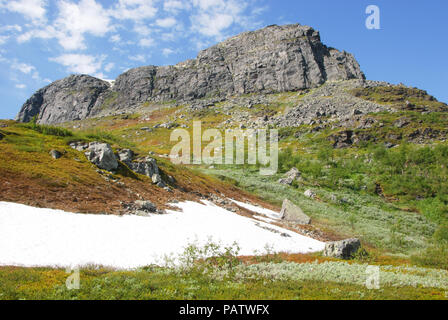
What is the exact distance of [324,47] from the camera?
188000 millimetres

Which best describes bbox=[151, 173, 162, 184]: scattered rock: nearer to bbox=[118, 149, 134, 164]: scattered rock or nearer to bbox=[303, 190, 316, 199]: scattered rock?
bbox=[118, 149, 134, 164]: scattered rock

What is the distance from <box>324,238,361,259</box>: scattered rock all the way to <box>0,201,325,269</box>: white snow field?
A: 6.71 feet

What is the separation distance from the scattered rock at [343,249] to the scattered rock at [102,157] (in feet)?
66.2

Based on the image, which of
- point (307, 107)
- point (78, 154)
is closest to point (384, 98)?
point (307, 107)

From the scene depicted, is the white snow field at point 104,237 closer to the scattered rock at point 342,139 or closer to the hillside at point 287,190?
the hillside at point 287,190

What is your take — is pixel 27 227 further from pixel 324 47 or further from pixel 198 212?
pixel 324 47

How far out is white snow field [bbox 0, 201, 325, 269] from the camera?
1083 centimetres

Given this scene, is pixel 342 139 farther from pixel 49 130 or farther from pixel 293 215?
pixel 49 130

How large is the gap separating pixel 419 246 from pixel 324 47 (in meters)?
197

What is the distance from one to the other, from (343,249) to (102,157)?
857 inches

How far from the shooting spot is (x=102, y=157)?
2323 centimetres

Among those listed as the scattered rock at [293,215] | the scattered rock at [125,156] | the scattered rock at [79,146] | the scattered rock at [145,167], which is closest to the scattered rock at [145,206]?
the scattered rock at [145,167]

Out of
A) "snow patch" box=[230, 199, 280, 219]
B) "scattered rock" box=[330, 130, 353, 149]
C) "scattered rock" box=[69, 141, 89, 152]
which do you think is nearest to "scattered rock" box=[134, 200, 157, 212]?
"scattered rock" box=[69, 141, 89, 152]

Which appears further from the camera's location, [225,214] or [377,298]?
[225,214]
